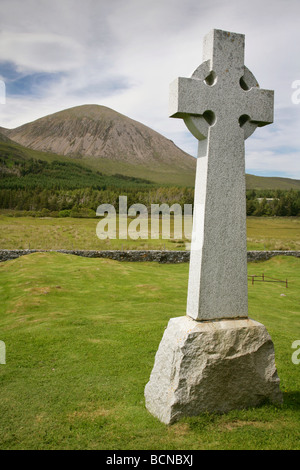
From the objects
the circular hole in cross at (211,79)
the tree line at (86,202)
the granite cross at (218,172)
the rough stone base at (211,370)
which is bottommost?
the rough stone base at (211,370)

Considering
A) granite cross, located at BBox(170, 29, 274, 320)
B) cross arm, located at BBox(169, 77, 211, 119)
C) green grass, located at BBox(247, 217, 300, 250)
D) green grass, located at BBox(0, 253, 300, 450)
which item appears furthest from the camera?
green grass, located at BBox(247, 217, 300, 250)

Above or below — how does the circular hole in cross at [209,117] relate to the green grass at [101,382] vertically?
above

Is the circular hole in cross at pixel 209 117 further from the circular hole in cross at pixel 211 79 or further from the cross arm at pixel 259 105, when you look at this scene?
the cross arm at pixel 259 105

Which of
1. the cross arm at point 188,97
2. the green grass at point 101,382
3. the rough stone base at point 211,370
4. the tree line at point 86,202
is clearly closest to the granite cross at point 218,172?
the cross arm at point 188,97

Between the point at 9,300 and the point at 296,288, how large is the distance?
697 inches

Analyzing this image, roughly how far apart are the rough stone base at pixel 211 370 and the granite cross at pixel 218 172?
318 millimetres

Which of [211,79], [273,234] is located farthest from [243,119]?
[273,234]

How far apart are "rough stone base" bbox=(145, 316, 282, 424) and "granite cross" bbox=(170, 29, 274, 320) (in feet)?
1.04

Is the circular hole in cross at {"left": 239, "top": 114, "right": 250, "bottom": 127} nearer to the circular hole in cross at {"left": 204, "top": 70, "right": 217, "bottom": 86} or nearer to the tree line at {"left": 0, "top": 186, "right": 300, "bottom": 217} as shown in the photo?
the circular hole in cross at {"left": 204, "top": 70, "right": 217, "bottom": 86}

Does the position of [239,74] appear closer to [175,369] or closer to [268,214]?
[175,369]

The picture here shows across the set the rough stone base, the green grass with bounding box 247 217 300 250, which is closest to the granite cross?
the rough stone base

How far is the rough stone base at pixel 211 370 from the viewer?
536cm

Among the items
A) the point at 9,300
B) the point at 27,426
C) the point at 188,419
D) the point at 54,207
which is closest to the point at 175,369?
the point at 188,419

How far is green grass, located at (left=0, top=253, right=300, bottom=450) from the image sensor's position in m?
5.00
